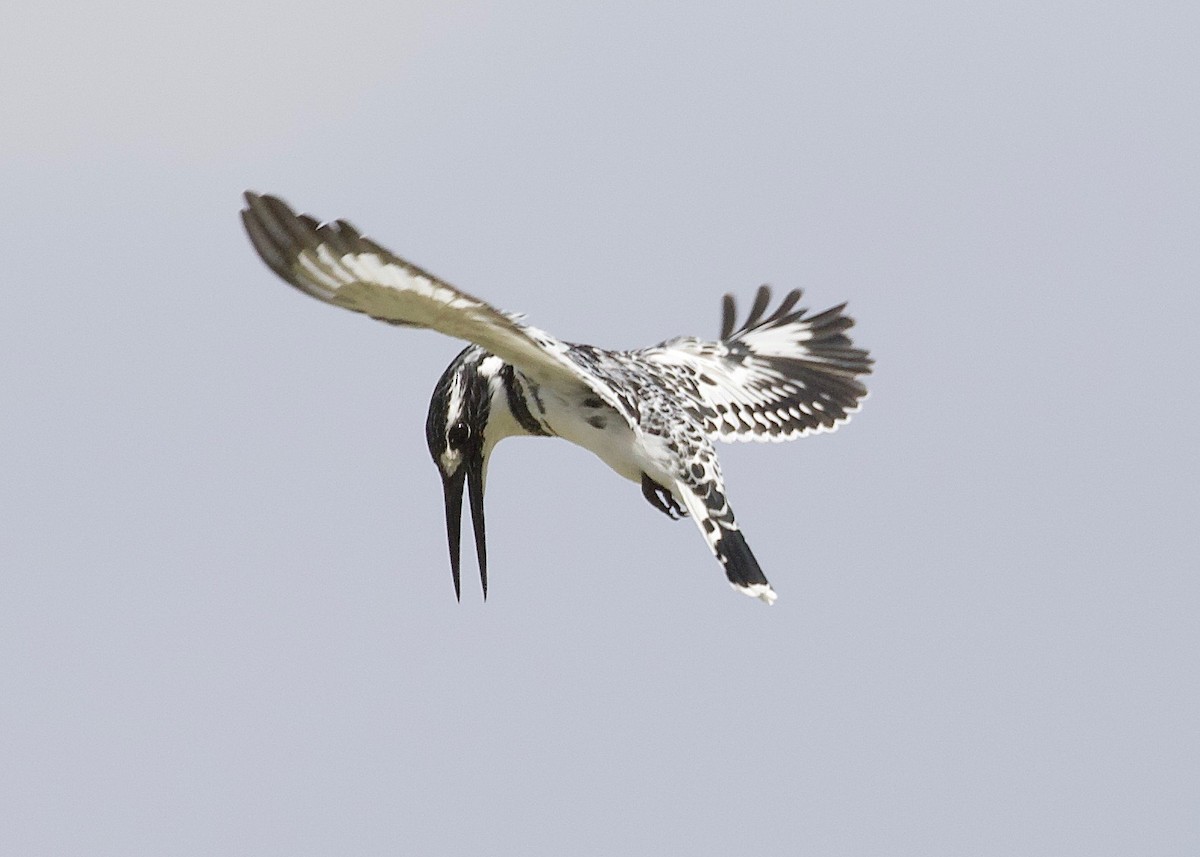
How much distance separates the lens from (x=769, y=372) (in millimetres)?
12367

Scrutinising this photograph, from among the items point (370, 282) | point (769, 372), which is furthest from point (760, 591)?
point (769, 372)

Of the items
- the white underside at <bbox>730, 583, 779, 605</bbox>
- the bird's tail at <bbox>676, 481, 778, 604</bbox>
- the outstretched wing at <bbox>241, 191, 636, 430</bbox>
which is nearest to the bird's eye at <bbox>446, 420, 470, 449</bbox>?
the outstretched wing at <bbox>241, 191, 636, 430</bbox>

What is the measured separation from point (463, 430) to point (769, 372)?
2.17 meters

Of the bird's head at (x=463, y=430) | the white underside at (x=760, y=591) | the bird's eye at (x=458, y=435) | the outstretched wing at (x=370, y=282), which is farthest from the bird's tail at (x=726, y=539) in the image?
the bird's eye at (x=458, y=435)

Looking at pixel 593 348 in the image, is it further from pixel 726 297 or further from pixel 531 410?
pixel 726 297

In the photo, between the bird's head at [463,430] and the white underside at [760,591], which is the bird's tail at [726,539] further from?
the bird's head at [463,430]

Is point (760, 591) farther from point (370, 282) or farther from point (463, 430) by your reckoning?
point (370, 282)

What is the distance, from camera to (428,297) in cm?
872

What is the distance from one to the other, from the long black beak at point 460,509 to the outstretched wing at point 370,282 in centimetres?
127

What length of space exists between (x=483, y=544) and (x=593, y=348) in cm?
107

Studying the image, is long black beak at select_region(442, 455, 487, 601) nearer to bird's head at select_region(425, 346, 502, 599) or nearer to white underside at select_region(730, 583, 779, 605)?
bird's head at select_region(425, 346, 502, 599)

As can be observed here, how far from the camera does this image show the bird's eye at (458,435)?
10.7 meters

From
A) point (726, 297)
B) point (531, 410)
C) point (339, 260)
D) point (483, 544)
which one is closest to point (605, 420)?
point (531, 410)

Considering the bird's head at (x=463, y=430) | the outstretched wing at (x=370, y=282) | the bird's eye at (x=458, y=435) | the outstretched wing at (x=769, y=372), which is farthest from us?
the outstretched wing at (x=769, y=372)
